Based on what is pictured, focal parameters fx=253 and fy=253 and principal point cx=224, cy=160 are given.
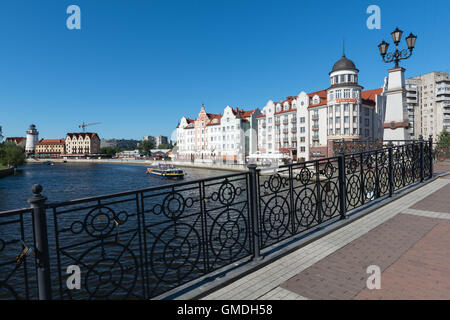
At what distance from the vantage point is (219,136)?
231 feet

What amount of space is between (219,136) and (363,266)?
220ft

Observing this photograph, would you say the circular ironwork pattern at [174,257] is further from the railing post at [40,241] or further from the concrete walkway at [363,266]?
the railing post at [40,241]

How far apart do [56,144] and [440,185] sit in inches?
6980

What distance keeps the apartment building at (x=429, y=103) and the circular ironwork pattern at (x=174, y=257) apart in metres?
89.4

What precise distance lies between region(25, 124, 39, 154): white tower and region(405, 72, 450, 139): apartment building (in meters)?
191

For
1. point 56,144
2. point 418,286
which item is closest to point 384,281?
point 418,286

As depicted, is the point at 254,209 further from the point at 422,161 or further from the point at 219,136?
the point at 219,136

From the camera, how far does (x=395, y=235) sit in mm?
5141

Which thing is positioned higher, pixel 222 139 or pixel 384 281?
pixel 222 139

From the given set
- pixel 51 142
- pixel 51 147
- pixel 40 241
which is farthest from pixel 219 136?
pixel 51 142

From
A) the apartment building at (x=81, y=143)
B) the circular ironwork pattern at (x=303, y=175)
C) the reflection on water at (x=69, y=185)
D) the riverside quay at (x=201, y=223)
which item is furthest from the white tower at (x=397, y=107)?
the apartment building at (x=81, y=143)

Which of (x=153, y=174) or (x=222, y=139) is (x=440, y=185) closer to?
(x=153, y=174)

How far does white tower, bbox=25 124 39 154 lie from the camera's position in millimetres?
154625

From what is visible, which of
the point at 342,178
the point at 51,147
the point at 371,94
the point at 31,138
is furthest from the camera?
the point at 31,138
